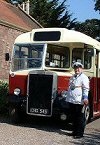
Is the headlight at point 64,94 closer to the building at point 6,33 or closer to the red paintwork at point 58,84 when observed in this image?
the red paintwork at point 58,84

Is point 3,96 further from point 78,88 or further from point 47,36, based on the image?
point 78,88

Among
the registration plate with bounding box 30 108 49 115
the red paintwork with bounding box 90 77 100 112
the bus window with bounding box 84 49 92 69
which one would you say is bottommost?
the registration plate with bounding box 30 108 49 115

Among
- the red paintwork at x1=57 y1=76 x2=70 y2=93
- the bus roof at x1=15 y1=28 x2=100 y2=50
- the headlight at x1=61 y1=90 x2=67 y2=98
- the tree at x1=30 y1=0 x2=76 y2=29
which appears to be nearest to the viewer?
the headlight at x1=61 y1=90 x2=67 y2=98

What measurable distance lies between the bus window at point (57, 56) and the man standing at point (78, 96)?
1.76 metres

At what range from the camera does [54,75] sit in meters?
12.1

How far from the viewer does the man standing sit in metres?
11.1

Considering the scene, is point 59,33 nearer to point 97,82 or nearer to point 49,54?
point 49,54

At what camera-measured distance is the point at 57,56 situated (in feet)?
43.4

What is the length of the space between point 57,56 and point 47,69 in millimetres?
748

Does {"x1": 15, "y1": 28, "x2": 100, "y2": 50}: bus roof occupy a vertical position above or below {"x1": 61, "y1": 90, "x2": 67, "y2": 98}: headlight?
above

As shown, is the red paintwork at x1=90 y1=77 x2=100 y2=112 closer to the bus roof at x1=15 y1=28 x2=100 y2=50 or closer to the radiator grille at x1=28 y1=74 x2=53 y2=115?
the bus roof at x1=15 y1=28 x2=100 y2=50

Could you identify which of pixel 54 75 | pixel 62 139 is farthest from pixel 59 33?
pixel 62 139

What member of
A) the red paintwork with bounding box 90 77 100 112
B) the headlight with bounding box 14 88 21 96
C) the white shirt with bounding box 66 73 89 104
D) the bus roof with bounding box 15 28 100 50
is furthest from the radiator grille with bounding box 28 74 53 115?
the red paintwork with bounding box 90 77 100 112

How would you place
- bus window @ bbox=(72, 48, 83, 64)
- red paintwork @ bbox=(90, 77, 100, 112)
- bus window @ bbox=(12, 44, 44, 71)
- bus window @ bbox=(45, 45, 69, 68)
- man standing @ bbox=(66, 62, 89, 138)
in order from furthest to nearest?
red paintwork @ bbox=(90, 77, 100, 112)
bus window @ bbox=(72, 48, 83, 64)
bus window @ bbox=(45, 45, 69, 68)
bus window @ bbox=(12, 44, 44, 71)
man standing @ bbox=(66, 62, 89, 138)
